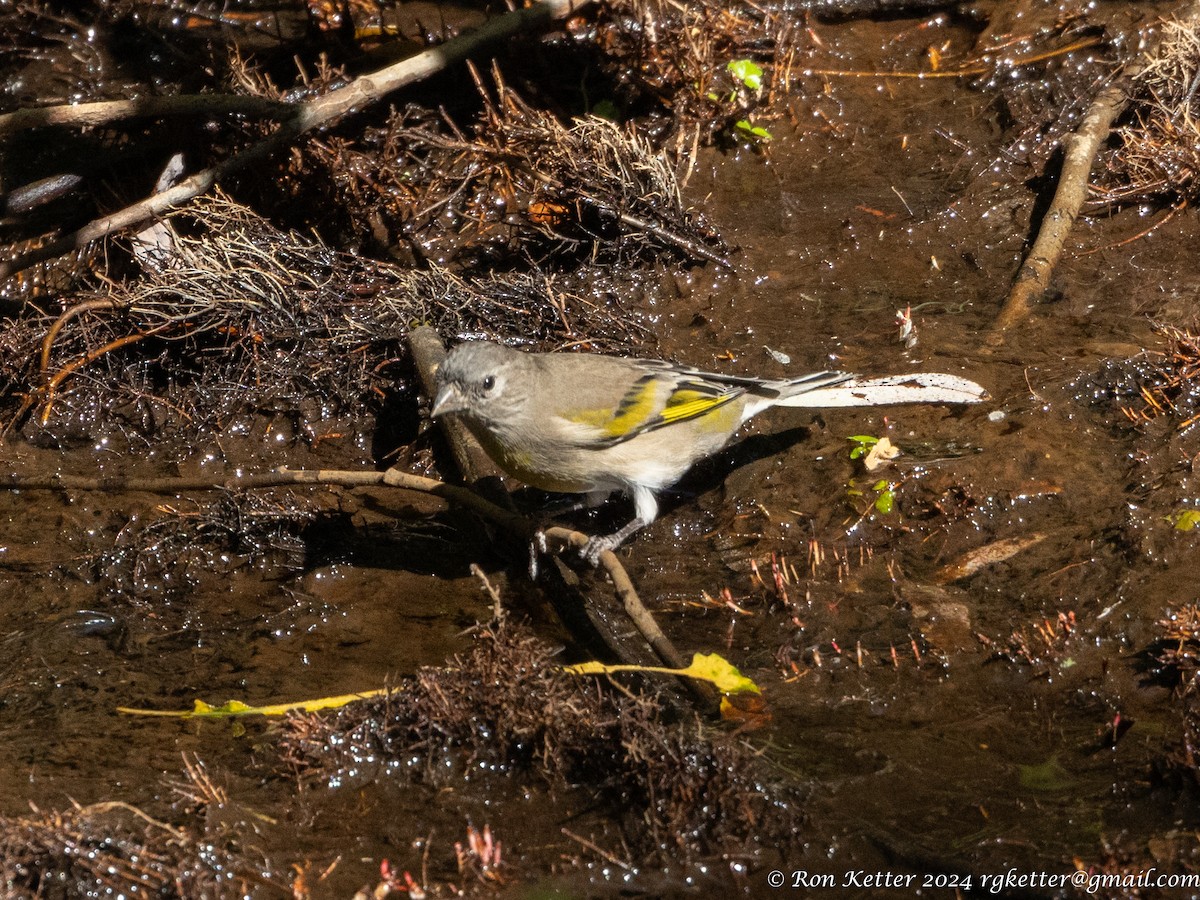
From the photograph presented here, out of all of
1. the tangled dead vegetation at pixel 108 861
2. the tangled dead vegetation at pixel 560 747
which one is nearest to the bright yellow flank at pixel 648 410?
the tangled dead vegetation at pixel 560 747

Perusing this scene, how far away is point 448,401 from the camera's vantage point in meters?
5.69

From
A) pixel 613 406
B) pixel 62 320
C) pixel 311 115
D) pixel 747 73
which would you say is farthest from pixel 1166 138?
pixel 62 320

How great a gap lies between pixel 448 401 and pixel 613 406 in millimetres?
942

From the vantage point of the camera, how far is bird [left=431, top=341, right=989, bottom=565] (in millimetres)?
5750

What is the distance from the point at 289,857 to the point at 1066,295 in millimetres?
5729

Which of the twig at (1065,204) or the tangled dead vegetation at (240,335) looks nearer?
the twig at (1065,204)

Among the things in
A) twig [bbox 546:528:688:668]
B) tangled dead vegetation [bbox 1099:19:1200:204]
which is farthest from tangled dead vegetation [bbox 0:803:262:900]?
tangled dead vegetation [bbox 1099:19:1200:204]

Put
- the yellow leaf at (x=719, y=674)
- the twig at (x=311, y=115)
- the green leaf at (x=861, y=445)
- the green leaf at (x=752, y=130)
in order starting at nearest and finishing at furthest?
1. the yellow leaf at (x=719, y=674)
2. the green leaf at (x=861, y=445)
3. the twig at (x=311, y=115)
4. the green leaf at (x=752, y=130)

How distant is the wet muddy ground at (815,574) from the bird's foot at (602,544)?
0.30m

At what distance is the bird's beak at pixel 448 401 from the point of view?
5656 mm

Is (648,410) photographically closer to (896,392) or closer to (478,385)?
(478,385)

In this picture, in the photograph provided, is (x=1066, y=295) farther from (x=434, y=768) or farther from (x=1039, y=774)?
(x=434, y=768)

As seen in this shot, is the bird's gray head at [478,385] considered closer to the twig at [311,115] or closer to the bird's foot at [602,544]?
the bird's foot at [602,544]

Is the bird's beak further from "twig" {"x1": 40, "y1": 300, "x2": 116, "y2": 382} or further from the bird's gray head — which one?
"twig" {"x1": 40, "y1": 300, "x2": 116, "y2": 382}
